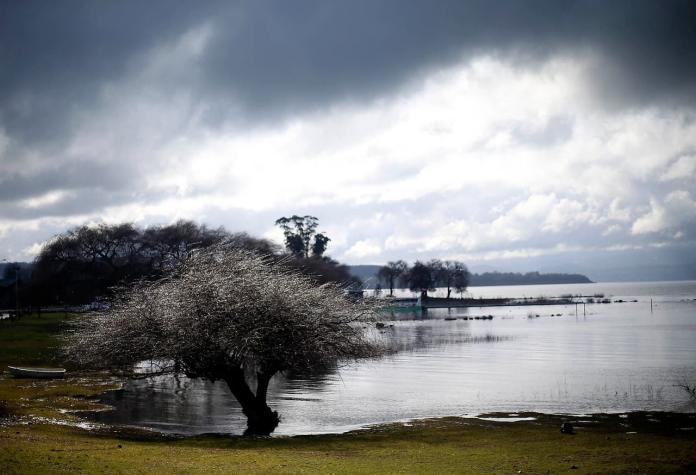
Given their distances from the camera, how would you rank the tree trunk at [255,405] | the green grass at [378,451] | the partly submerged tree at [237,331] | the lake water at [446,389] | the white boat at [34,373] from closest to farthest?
the green grass at [378,451]
the partly submerged tree at [237,331]
the tree trunk at [255,405]
the lake water at [446,389]
the white boat at [34,373]

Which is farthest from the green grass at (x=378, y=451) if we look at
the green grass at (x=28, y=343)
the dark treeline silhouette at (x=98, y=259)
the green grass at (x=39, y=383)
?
the dark treeline silhouette at (x=98, y=259)

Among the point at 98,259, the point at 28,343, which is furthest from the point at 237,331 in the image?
the point at 98,259

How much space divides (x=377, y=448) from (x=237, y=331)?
10162 millimetres

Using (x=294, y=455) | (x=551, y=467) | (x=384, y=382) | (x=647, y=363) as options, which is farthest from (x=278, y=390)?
(x=647, y=363)

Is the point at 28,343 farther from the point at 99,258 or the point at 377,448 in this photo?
the point at 377,448

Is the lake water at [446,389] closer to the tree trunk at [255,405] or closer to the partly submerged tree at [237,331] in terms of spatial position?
the tree trunk at [255,405]

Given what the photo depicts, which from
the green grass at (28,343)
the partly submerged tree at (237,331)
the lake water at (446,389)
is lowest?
the lake water at (446,389)

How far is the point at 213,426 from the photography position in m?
38.1

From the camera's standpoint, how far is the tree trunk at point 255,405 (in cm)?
3631

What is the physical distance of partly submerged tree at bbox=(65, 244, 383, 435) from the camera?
35.1 metres

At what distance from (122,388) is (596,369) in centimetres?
4405

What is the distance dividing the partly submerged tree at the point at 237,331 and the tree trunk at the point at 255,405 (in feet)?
0.18

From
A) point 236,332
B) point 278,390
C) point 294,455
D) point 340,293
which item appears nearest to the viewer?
point 294,455

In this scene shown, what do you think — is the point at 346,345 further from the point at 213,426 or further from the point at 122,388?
the point at 122,388
